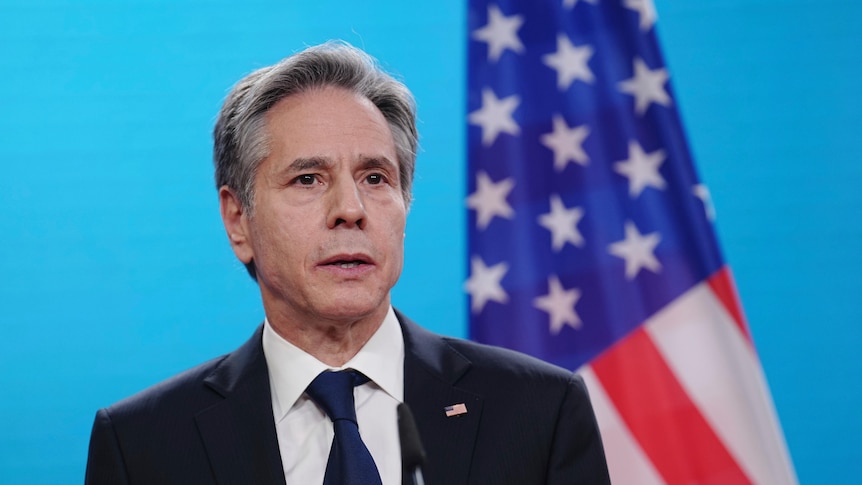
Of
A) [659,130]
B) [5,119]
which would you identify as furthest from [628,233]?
[5,119]

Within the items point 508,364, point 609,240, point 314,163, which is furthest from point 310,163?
point 609,240

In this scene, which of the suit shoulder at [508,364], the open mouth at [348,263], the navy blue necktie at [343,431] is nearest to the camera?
the navy blue necktie at [343,431]

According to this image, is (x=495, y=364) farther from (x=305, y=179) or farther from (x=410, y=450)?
(x=410, y=450)

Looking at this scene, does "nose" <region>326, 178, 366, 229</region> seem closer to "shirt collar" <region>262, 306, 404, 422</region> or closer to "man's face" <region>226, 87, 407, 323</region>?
"man's face" <region>226, 87, 407, 323</region>

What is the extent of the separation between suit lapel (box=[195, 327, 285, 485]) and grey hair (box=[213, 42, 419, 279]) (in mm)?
Answer: 221

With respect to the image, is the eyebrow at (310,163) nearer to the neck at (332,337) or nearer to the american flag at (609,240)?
the neck at (332,337)

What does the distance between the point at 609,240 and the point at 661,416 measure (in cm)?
45

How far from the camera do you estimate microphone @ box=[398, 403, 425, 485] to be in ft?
3.60

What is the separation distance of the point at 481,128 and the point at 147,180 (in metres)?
0.89

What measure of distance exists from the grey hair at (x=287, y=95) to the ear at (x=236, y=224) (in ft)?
0.07

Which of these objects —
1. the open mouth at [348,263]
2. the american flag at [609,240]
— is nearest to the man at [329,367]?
the open mouth at [348,263]

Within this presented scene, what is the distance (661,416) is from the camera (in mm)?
2438

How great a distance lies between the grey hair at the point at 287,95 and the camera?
172 centimetres

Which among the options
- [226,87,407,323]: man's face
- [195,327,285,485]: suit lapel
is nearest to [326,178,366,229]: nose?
[226,87,407,323]: man's face
